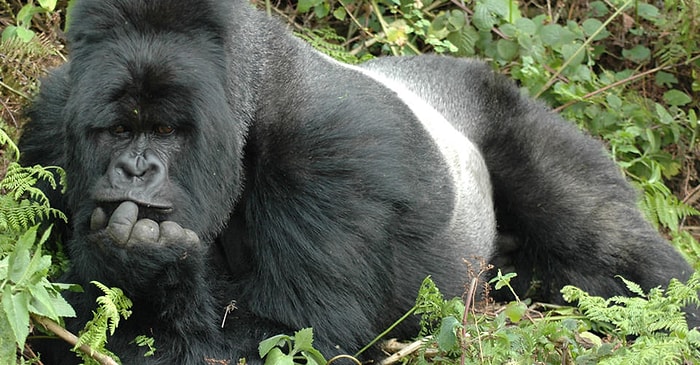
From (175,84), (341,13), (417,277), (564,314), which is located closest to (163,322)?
(175,84)

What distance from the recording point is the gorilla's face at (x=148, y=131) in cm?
335

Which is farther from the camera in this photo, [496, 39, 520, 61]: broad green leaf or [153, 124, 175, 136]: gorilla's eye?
[496, 39, 520, 61]: broad green leaf

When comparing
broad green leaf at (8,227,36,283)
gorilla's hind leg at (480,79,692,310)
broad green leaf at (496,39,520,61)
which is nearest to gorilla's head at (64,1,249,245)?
broad green leaf at (8,227,36,283)

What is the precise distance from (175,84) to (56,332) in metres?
0.89

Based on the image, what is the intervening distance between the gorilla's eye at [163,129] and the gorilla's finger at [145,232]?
319 mm

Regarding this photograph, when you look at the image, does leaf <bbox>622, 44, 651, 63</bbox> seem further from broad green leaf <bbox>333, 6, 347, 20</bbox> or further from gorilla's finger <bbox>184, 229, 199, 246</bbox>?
gorilla's finger <bbox>184, 229, 199, 246</bbox>

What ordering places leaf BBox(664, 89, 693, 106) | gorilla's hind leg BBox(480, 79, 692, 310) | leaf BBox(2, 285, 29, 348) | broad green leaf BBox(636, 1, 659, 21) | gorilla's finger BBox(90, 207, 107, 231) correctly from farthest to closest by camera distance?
broad green leaf BBox(636, 1, 659, 21) → leaf BBox(664, 89, 693, 106) → gorilla's hind leg BBox(480, 79, 692, 310) → gorilla's finger BBox(90, 207, 107, 231) → leaf BBox(2, 285, 29, 348)

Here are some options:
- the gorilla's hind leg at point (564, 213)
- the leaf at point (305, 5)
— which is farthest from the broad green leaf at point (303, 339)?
the leaf at point (305, 5)

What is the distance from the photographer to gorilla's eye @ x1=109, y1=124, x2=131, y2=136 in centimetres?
344

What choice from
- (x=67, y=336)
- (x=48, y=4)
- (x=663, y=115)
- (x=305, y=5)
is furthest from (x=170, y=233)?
(x=663, y=115)

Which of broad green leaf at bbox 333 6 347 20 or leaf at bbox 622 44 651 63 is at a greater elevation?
broad green leaf at bbox 333 6 347 20

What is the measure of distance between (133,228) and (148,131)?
356 millimetres

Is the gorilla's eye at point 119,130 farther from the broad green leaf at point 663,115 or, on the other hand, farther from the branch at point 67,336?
the broad green leaf at point 663,115

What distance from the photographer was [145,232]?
129 inches
